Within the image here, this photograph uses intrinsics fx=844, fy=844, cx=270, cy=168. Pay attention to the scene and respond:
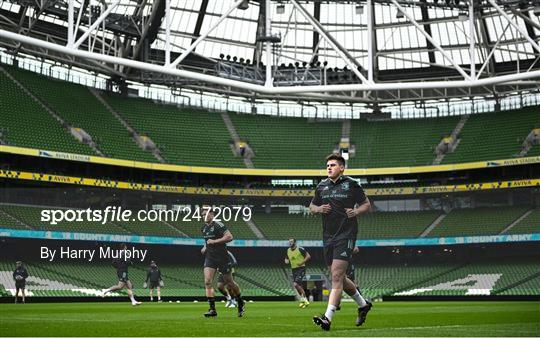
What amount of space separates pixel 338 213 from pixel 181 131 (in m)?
48.6

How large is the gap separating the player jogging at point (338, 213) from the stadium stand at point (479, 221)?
43.9 metres

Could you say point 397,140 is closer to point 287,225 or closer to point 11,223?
point 287,225

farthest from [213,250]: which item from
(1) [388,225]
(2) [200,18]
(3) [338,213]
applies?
(1) [388,225]

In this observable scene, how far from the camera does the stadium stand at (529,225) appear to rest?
2121 inches

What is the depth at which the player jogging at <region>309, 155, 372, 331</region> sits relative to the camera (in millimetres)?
12680

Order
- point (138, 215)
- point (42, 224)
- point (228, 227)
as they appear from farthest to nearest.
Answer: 1. point (228, 227)
2. point (138, 215)
3. point (42, 224)

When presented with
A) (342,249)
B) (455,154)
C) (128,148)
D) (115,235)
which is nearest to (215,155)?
(128,148)

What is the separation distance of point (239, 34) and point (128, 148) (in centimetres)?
1121

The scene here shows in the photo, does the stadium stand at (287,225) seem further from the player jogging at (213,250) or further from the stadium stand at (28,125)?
the player jogging at (213,250)

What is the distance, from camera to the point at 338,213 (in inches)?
504

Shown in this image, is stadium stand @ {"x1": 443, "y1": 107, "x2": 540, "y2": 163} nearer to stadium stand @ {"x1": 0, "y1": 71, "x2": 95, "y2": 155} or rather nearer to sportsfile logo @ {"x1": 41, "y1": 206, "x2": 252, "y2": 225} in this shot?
sportsfile logo @ {"x1": 41, "y1": 206, "x2": 252, "y2": 225}

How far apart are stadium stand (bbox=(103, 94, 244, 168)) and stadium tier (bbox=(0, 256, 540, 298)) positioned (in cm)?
815

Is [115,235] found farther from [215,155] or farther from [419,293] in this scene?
[419,293]

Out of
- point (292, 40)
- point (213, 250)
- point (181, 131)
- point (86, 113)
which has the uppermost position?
point (292, 40)
